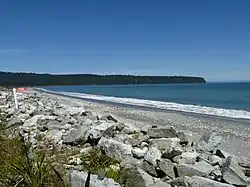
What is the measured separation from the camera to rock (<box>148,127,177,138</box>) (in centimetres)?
1032

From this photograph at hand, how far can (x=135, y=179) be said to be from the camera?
584 cm

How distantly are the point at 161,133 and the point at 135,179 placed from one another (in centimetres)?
467

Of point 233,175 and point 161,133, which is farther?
point 161,133

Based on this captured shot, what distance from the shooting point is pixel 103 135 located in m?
9.72

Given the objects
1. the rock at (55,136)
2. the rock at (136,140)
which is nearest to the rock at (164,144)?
the rock at (136,140)

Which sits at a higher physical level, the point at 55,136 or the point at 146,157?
the point at 146,157

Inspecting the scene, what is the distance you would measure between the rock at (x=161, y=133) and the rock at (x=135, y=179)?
4.26 meters

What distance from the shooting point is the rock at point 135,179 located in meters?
5.78

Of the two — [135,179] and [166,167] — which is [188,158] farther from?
[135,179]

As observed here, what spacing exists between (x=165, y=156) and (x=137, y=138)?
7.50 feet

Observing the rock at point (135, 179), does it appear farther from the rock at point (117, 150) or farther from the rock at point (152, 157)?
the rock at point (117, 150)

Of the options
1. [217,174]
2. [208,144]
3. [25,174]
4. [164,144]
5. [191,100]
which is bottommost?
[191,100]

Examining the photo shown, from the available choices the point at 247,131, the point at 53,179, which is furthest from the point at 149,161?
the point at 247,131

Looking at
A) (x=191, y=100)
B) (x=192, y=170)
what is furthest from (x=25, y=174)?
(x=191, y=100)
